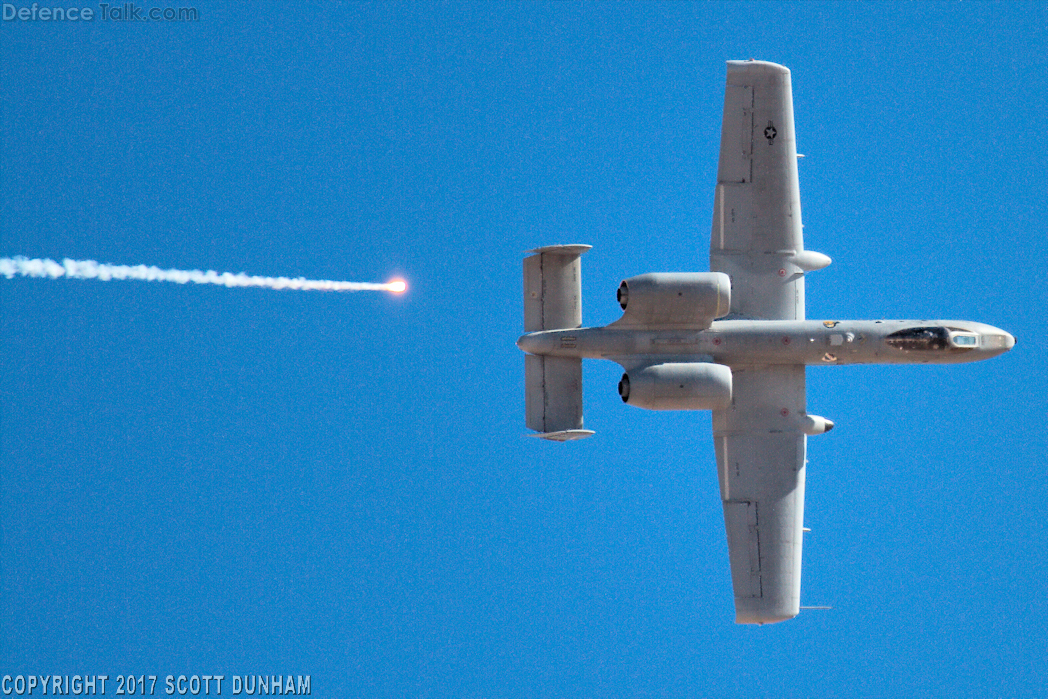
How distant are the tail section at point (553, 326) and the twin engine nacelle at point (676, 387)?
4.60ft

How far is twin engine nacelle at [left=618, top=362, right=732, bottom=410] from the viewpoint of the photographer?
1157 inches

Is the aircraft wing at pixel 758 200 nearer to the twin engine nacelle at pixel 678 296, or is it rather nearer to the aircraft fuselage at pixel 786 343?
the aircraft fuselage at pixel 786 343

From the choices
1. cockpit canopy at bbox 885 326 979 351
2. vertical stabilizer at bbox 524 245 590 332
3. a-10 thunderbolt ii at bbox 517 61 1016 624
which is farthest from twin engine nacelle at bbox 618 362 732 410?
cockpit canopy at bbox 885 326 979 351

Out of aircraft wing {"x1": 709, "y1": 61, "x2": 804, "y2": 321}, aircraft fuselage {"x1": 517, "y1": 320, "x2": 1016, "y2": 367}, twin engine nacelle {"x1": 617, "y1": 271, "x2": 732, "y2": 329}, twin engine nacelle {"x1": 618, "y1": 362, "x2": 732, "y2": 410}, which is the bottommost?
twin engine nacelle {"x1": 618, "y1": 362, "x2": 732, "y2": 410}

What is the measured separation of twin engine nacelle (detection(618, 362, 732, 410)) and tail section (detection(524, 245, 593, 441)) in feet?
4.60

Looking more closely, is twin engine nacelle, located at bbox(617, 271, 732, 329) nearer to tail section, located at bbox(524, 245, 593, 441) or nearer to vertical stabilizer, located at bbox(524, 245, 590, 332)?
vertical stabilizer, located at bbox(524, 245, 590, 332)

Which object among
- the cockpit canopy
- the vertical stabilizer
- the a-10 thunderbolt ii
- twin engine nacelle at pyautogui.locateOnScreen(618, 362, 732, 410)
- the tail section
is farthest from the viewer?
the cockpit canopy

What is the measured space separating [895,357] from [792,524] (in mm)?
4846

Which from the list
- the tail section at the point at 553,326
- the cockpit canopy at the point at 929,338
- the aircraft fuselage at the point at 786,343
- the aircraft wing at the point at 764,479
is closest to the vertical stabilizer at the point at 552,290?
the tail section at the point at 553,326

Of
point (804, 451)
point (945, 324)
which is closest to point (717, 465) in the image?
point (804, 451)

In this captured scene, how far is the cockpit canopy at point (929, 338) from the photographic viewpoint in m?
30.5

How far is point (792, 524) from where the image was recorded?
3055 centimetres

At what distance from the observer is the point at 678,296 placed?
29.6 m

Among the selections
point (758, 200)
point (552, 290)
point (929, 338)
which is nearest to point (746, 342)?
point (758, 200)
